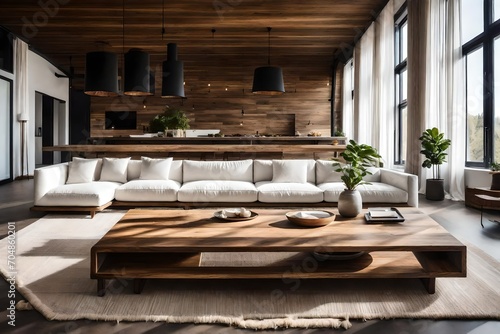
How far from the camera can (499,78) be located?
16.9ft

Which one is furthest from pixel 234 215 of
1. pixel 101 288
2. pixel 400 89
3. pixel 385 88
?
pixel 400 89

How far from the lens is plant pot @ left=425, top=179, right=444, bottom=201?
571cm

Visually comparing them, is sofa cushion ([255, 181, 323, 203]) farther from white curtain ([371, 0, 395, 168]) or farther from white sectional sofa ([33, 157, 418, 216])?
white curtain ([371, 0, 395, 168])

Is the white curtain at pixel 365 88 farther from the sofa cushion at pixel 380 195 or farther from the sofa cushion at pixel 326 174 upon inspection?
the sofa cushion at pixel 380 195

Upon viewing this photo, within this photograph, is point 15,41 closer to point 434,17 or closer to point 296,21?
point 296,21

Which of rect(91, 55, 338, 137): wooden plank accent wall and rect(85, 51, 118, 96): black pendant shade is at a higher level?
rect(91, 55, 338, 137): wooden plank accent wall

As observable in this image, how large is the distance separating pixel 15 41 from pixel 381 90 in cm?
867

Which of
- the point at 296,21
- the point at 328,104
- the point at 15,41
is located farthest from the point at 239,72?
the point at 15,41

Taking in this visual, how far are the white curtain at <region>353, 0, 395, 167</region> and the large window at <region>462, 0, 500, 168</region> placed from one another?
2039 mm

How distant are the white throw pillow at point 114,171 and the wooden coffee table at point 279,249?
256 centimetres

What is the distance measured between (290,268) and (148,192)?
2.68m

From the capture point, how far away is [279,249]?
2.11 metres

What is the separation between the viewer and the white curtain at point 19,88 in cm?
909

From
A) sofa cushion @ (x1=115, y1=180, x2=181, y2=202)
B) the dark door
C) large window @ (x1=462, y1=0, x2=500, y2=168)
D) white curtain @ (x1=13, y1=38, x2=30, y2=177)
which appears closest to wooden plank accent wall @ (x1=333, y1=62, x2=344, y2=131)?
large window @ (x1=462, y1=0, x2=500, y2=168)
